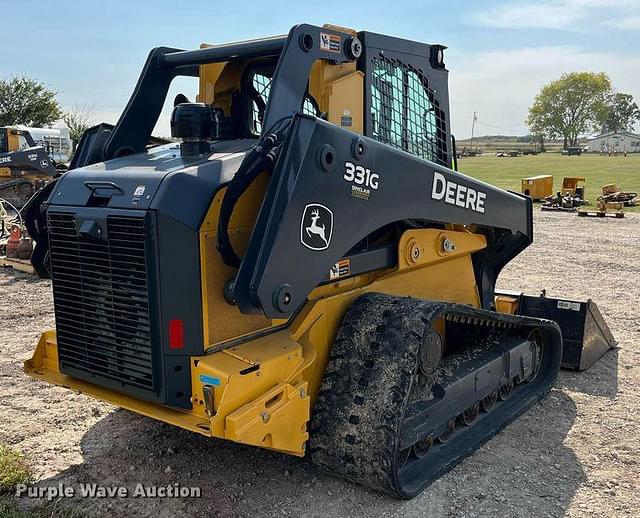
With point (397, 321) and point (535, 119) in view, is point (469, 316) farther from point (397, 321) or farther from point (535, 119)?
point (535, 119)

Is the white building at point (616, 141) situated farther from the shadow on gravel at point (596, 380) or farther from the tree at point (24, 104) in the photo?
the shadow on gravel at point (596, 380)

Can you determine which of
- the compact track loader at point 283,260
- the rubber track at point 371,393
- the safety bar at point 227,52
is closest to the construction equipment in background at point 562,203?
the compact track loader at point 283,260

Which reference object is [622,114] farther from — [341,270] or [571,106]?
[341,270]

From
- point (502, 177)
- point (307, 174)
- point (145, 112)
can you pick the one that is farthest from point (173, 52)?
point (502, 177)

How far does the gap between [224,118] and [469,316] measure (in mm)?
2091

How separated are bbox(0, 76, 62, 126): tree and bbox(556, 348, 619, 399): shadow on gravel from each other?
150 ft

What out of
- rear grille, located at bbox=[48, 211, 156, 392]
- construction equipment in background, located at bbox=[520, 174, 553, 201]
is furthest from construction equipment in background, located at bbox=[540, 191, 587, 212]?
rear grille, located at bbox=[48, 211, 156, 392]

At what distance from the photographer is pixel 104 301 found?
357cm

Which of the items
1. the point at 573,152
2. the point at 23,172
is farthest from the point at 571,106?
the point at 23,172

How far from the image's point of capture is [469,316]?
4.52 metres

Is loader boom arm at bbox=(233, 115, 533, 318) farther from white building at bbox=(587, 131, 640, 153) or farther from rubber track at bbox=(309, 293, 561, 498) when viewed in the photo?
white building at bbox=(587, 131, 640, 153)

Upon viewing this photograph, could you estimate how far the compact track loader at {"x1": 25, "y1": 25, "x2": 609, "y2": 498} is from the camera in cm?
327

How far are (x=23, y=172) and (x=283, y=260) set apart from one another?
21768 mm

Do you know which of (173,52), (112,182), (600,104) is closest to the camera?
(112,182)
